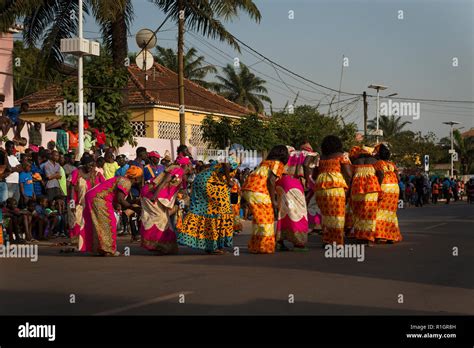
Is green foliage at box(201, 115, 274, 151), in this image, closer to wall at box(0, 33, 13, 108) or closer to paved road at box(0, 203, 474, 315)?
wall at box(0, 33, 13, 108)

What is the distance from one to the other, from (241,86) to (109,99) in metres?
43.5

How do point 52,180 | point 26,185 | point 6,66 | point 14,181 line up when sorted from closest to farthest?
point 14,181 < point 26,185 < point 52,180 < point 6,66

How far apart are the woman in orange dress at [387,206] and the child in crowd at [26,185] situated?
7.69 meters

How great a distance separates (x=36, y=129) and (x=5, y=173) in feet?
20.4

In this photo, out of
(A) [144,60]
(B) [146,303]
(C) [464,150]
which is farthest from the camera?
(C) [464,150]

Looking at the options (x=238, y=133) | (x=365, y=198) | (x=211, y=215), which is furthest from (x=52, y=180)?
(x=238, y=133)

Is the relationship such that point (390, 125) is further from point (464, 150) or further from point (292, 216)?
point (292, 216)

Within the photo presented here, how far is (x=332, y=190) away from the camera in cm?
1455

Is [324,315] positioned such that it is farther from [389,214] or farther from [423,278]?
[389,214]

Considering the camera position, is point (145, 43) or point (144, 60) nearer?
point (145, 43)

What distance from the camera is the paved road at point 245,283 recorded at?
329 inches

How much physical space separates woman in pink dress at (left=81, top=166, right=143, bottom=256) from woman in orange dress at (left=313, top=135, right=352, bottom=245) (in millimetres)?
3543

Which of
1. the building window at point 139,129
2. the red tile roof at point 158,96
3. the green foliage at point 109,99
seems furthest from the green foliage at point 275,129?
the green foliage at point 109,99
